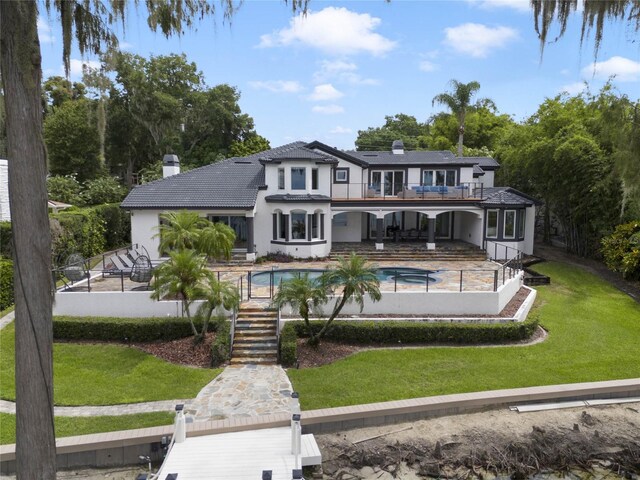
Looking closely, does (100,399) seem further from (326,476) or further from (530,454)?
(530,454)

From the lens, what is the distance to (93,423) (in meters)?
9.57

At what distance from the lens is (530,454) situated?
9.21 metres

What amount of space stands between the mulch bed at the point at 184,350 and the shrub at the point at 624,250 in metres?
18.7

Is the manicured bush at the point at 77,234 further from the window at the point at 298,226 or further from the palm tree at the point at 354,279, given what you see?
the palm tree at the point at 354,279

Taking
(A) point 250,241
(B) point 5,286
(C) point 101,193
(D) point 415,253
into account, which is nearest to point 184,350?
(B) point 5,286

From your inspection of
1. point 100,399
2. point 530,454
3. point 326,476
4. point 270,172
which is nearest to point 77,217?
point 270,172

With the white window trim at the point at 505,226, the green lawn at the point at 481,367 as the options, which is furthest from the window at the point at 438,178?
the green lawn at the point at 481,367

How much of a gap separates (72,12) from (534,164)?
26.4 meters

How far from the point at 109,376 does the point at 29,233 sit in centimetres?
773

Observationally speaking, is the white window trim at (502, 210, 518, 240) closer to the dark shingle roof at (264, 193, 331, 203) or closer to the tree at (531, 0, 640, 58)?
the dark shingle roof at (264, 193, 331, 203)

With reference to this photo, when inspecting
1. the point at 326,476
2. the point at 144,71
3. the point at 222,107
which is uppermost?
the point at 144,71

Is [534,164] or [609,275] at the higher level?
[534,164]

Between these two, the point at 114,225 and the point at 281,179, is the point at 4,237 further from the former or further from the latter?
the point at 281,179

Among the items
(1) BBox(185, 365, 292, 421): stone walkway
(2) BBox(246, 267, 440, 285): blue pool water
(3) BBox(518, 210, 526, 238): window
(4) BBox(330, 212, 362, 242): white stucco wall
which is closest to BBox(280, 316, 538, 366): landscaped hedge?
(1) BBox(185, 365, 292, 421): stone walkway
